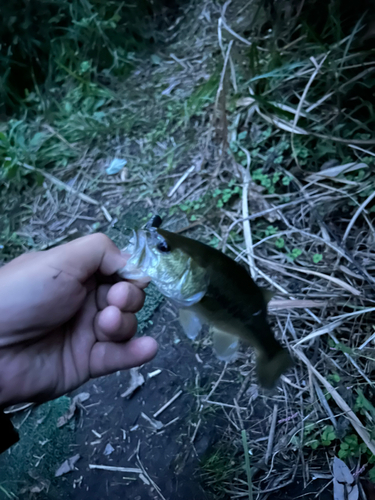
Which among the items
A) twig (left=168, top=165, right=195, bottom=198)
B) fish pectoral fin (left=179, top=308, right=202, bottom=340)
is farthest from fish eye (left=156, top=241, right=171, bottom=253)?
twig (left=168, top=165, right=195, bottom=198)

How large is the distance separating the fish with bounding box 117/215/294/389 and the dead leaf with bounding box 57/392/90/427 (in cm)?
96

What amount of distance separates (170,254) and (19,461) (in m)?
1.47

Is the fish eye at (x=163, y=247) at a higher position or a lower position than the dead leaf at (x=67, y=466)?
higher

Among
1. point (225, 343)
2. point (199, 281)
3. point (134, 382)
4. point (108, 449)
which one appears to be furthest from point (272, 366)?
point (108, 449)

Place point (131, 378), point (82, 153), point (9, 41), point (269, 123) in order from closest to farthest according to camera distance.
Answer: point (131, 378)
point (269, 123)
point (82, 153)
point (9, 41)

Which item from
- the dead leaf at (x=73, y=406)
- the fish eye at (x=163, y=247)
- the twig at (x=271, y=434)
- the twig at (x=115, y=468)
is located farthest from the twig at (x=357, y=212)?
the dead leaf at (x=73, y=406)

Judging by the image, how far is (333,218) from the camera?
191 cm

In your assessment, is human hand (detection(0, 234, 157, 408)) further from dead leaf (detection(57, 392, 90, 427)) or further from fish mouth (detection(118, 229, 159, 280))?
dead leaf (detection(57, 392, 90, 427))

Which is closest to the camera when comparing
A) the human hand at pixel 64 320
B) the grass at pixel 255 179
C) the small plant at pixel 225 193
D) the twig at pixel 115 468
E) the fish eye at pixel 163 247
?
the fish eye at pixel 163 247

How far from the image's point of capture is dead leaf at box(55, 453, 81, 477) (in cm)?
173

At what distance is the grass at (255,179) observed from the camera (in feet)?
5.03

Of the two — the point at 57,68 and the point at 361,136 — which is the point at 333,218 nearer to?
the point at 361,136

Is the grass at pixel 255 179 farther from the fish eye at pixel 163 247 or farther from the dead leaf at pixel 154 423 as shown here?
the fish eye at pixel 163 247

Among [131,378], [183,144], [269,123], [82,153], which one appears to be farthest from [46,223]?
[269,123]
